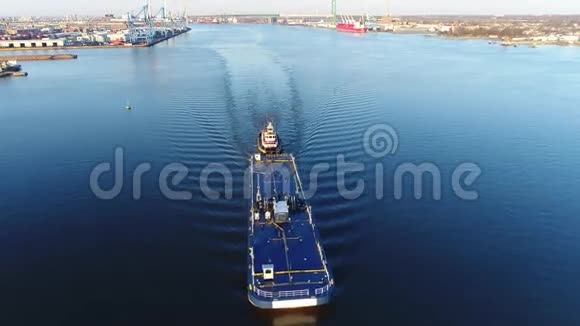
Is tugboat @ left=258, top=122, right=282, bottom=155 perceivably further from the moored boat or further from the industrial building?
the industrial building

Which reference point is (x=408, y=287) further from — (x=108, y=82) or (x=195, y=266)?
(x=108, y=82)

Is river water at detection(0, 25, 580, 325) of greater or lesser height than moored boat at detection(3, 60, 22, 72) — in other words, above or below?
below

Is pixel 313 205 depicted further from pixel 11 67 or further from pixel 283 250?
pixel 11 67

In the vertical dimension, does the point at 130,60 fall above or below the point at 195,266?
above

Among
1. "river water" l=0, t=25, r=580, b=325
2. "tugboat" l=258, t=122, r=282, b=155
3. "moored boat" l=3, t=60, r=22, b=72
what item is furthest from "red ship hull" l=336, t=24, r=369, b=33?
"tugboat" l=258, t=122, r=282, b=155

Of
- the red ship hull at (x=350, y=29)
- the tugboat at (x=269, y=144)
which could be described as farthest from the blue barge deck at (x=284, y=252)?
the red ship hull at (x=350, y=29)

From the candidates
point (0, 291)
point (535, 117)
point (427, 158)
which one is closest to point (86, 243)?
point (0, 291)

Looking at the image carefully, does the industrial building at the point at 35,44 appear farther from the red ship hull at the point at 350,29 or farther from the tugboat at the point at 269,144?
the red ship hull at the point at 350,29

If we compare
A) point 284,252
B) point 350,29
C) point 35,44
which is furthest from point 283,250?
point 350,29
